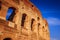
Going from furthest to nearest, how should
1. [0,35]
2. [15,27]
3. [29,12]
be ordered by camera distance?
[29,12] → [15,27] → [0,35]

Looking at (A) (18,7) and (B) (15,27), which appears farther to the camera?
(A) (18,7)

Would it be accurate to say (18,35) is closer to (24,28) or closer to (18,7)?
(24,28)

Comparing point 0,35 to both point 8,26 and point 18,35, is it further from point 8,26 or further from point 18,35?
point 18,35

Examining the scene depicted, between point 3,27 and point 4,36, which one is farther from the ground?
point 3,27

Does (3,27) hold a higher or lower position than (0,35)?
higher

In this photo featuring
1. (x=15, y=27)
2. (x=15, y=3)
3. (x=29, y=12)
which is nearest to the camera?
(x=15, y=27)

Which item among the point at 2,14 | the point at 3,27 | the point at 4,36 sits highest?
the point at 2,14

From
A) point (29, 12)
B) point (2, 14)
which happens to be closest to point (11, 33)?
point (2, 14)

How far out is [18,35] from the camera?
34.2 ft

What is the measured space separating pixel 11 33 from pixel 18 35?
3.14ft

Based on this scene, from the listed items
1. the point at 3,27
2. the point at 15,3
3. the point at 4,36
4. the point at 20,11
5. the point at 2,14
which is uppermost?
the point at 15,3

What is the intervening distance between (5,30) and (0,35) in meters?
0.74

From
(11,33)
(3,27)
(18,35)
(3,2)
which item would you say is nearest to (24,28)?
(18,35)

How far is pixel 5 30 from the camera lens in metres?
9.27
